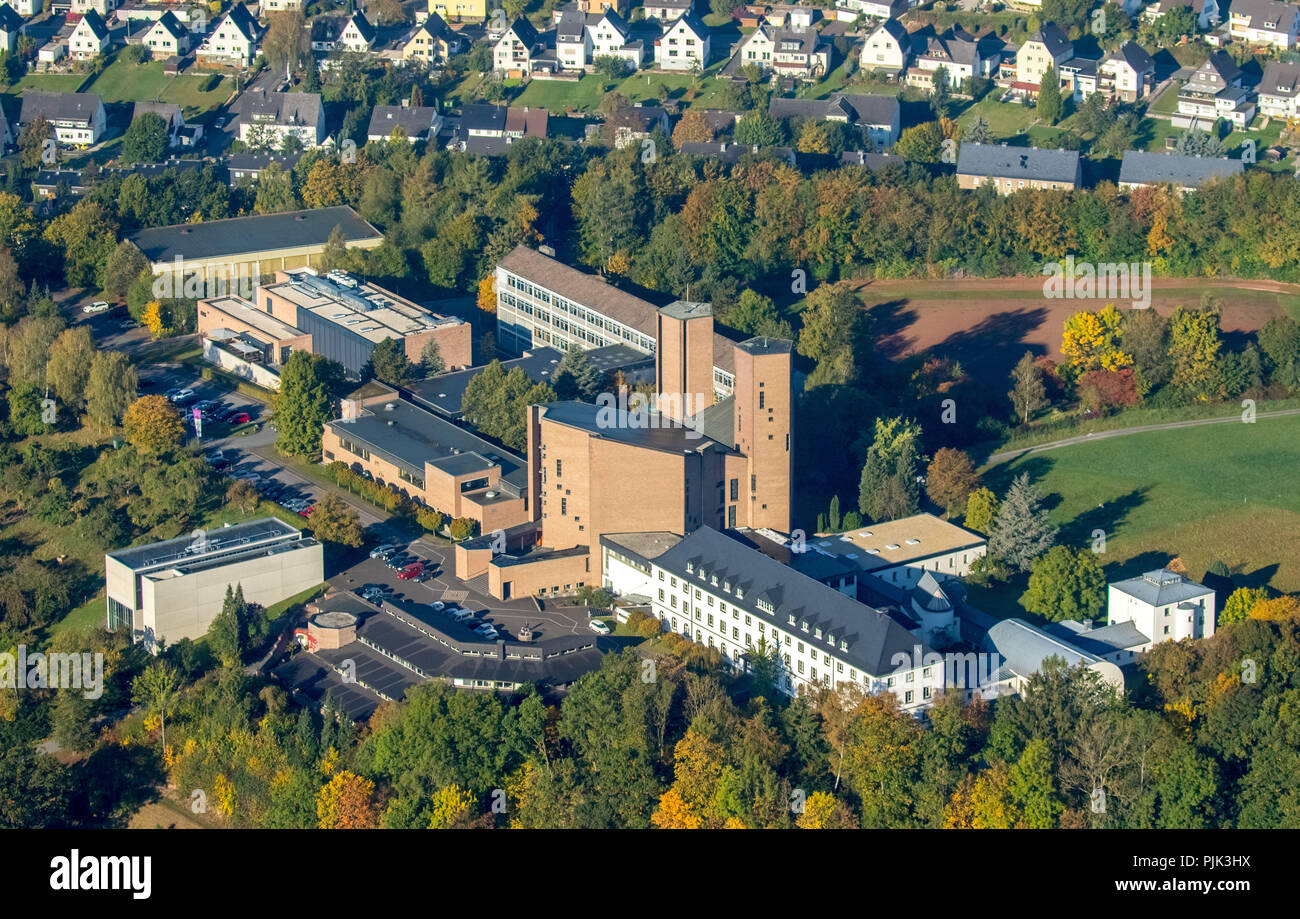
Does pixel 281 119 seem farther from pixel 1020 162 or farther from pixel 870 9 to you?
pixel 1020 162

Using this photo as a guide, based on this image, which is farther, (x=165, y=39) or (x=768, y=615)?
(x=165, y=39)

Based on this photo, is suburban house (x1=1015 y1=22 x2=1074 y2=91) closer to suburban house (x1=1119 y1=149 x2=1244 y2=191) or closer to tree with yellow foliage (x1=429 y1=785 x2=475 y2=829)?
suburban house (x1=1119 y1=149 x2=1244 y2=191)

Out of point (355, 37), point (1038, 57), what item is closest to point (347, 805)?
point (1038, 57)

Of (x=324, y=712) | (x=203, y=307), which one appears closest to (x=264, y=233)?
(x=203, y=307)

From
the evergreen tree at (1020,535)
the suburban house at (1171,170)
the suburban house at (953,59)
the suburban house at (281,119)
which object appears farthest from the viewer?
the suburban house at (953,59)

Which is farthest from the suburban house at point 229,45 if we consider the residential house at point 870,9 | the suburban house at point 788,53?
the residential house at point 870,9

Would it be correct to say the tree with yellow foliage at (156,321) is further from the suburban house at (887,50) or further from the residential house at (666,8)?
the residential house at (666,8)
